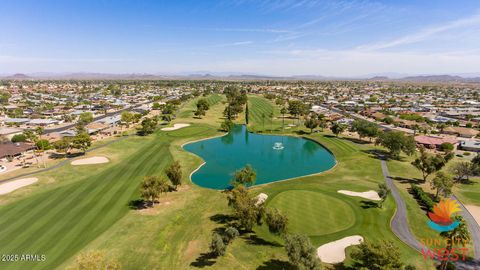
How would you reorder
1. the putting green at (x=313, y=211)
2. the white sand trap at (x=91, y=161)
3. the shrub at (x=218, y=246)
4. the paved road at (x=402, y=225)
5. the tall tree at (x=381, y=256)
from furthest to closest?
the white sand trap at (x=91, y=161)
the putting green at (x=313, y=211)
the paved road at (x=402, y=225)
the shrub at (x=218, y=246)
the tall tree at (x=381, y=256)

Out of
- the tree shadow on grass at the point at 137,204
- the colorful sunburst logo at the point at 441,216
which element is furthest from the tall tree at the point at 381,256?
the tree shadow on grass at the point at 137,204

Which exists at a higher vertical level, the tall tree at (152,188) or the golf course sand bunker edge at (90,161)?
the tall tree at (152,188)

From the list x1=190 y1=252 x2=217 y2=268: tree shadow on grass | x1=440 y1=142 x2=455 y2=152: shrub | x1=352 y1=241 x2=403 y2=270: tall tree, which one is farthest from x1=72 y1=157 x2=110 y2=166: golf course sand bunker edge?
x1=440 y1=142 x2=455 y2=152: shrub

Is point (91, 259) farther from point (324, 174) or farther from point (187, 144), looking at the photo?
point (187, 144)

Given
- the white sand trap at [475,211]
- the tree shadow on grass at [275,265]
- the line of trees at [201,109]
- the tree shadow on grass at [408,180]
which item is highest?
the line of trees at [201,109]

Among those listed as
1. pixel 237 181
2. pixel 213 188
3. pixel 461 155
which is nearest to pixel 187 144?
pixel 213 188

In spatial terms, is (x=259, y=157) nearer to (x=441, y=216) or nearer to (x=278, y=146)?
(x=278, y=146)

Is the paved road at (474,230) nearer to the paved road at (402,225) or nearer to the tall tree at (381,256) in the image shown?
the paved road at (402,225)

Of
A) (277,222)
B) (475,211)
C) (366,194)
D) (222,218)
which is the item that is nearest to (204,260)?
(222,218)
